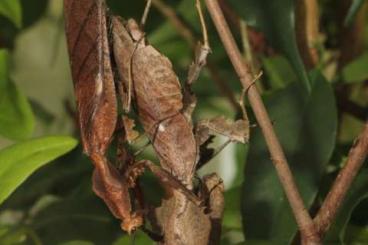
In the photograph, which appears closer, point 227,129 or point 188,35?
point 227,129

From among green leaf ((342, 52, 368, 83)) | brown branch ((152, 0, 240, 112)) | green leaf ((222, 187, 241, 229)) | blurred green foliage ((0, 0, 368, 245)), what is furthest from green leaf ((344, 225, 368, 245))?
brown branch ((152, 0, 240, 112))

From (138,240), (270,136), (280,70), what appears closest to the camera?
(270,136)

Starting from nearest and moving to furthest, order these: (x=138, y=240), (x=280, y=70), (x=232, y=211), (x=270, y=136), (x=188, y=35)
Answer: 1. (x=270, y=136)
2. (x=138, y=240)
3. (x=232, y=211)
4. (x=280, y=70)
5. (x=188, y=35)

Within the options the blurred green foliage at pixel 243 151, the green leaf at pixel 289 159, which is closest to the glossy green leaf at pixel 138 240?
the blurred green foliage at pixel 243 151

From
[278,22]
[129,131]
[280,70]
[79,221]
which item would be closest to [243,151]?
[280,70]

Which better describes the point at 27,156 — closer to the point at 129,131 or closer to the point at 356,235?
the point at 129,131

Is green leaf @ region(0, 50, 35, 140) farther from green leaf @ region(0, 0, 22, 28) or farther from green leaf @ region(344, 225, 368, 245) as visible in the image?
green leaf @ region(344, 225, 368, 245)

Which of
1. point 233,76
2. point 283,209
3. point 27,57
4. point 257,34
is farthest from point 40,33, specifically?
point 283,209
